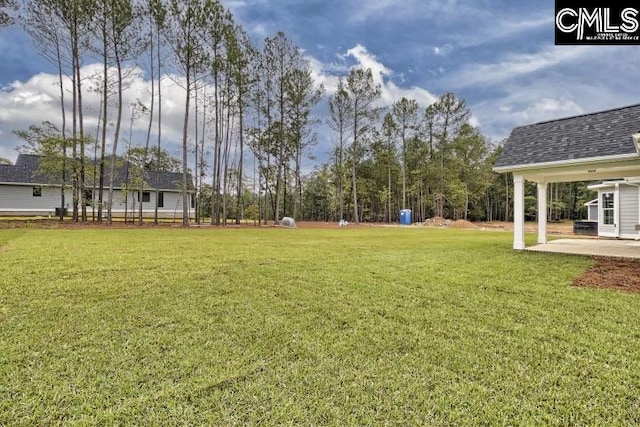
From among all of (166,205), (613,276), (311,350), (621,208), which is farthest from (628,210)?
(166,205)

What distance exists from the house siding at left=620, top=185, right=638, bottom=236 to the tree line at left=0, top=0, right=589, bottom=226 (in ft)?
56.6

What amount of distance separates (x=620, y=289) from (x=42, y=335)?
21.6 feet

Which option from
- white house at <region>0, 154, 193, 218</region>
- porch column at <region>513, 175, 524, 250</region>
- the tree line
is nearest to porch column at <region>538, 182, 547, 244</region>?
porch column at <region>513, 175, 524, 250</region>

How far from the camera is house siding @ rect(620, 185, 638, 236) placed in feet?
43.9

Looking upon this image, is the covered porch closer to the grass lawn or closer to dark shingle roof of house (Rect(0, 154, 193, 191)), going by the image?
the grass lawn

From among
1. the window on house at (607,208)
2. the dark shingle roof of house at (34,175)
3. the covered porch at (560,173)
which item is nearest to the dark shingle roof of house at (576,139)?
the covered porch at (560,173)

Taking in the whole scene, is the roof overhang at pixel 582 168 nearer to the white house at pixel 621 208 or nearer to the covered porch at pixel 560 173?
the covered porch at pixel 560 173

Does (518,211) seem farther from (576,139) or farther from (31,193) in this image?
(31,193)

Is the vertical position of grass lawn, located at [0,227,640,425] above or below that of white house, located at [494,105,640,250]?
below

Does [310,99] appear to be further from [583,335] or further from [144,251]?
[583,335]

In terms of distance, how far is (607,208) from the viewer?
578 inches

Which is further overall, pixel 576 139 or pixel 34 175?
pixel 34 175

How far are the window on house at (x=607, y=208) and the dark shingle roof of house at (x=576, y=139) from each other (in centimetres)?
822

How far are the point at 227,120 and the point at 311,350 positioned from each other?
20764 millimetres
